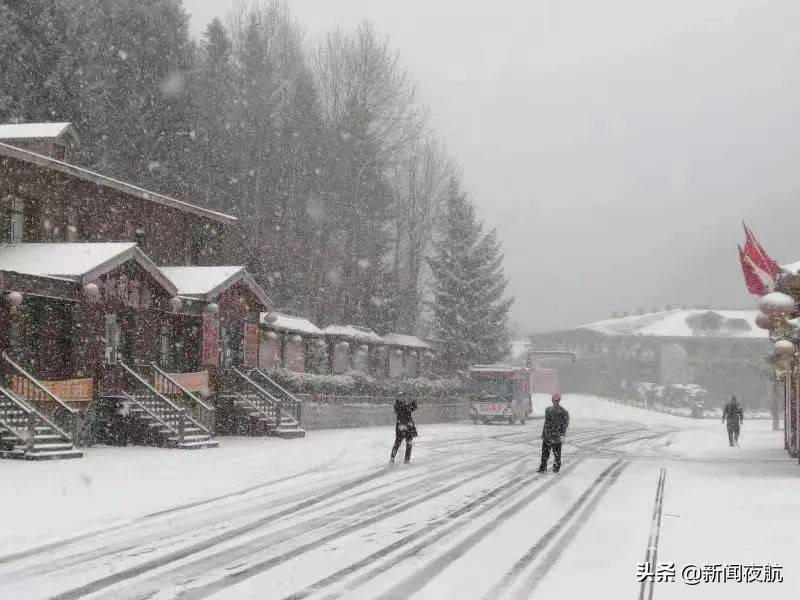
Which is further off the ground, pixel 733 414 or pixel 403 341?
pixel 403 341

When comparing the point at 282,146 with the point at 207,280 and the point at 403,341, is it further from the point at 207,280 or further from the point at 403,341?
the point at 207,280

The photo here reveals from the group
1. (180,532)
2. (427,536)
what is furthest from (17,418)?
(427,536)

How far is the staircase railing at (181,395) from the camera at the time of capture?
26703mm

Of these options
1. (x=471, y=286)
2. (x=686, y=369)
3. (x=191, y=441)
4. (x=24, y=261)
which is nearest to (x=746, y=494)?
(x=191, y=441)

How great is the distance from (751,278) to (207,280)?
18.1 meters

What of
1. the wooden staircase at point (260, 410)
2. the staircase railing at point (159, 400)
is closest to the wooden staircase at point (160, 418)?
the staircase railing at point (159, 400)

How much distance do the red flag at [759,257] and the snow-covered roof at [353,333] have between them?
27.1 meters

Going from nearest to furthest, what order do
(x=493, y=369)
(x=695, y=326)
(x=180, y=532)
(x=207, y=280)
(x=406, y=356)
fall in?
(x=180, y=532), (x=207, y=280), (x=493, y=369), (x=406, y=356), (x=695, y=326)

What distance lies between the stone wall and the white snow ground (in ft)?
46.1

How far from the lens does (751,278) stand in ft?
67.1

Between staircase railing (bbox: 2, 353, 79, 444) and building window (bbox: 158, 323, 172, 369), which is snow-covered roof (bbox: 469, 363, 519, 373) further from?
staircase railing (bbox: 2, 353, 79, 444)

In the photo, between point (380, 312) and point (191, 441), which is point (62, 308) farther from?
point (380, 312)

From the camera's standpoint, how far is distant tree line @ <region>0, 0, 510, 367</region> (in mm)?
45750

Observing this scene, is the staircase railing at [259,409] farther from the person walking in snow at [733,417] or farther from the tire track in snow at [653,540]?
the person walking in snow at [733,417]
